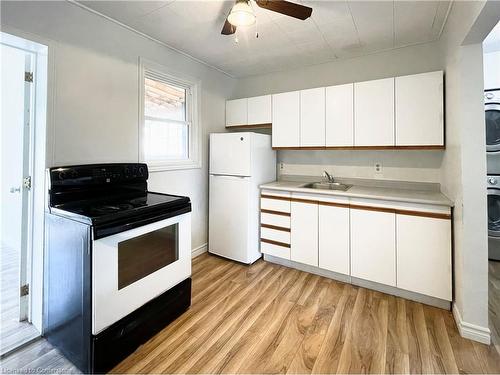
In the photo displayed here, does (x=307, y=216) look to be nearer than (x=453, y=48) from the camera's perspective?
No

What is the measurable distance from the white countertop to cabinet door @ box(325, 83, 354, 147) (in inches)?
22.4

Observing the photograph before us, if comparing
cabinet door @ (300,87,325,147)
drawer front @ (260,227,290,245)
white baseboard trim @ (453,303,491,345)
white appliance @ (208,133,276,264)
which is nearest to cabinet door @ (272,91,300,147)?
cabinet door @ (300,87,325,147)

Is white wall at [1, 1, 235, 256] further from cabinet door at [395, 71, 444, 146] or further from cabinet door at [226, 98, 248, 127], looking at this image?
cabinet door at [395, 71, 444, 146]

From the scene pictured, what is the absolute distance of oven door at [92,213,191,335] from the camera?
1444 mm

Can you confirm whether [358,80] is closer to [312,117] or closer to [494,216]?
[312,117]

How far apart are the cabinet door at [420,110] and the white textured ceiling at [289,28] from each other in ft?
1.64

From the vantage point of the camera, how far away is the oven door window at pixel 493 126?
294 cm

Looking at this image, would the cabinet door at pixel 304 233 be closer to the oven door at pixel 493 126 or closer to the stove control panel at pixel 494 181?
the stove control panel at pixel 494 181

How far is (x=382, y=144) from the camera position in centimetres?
256

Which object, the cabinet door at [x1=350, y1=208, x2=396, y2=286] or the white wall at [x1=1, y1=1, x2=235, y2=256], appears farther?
the cabinet door at [x1=350, y1=208, x2=396, y2=286]

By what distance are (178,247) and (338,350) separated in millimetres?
1333

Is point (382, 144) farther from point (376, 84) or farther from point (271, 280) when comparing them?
point (271, 280)

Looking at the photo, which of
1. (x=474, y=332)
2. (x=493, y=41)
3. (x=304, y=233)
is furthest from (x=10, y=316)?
(x=493, y=41)

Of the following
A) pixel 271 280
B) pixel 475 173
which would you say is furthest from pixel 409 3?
pixel 271 280
